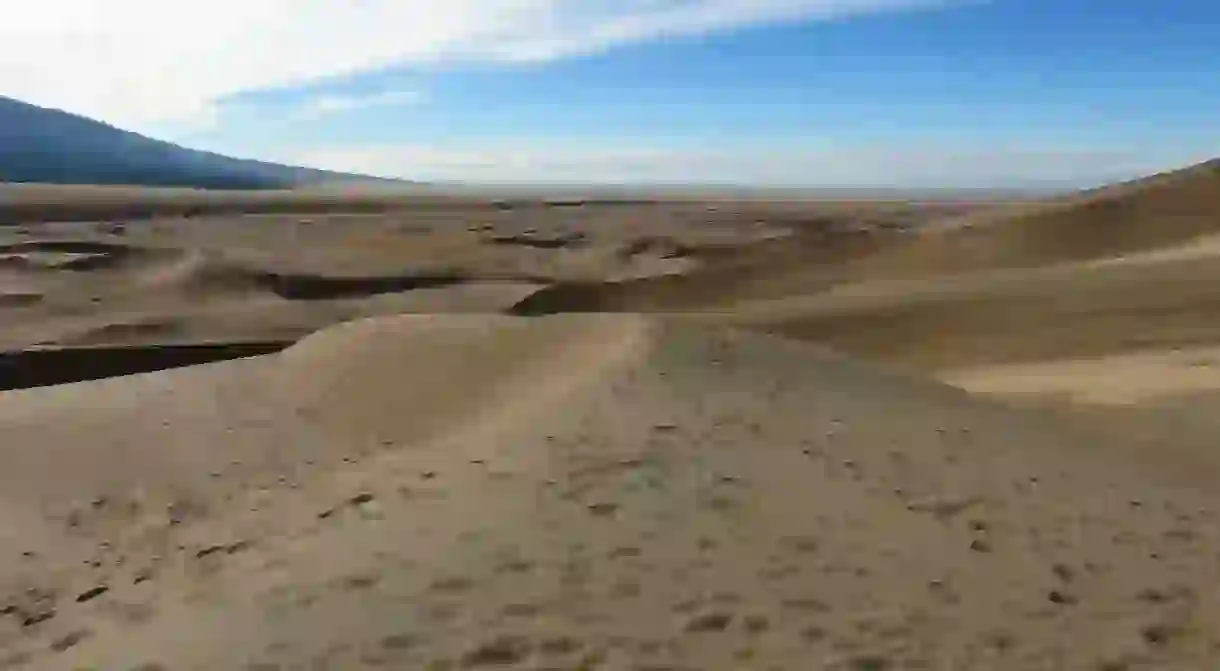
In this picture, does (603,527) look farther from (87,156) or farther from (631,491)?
(87,156)

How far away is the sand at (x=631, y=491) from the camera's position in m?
4.51

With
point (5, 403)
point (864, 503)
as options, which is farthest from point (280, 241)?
point (864, 503)

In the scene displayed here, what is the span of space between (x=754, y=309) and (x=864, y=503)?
13018mm

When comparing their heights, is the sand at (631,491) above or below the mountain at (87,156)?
below

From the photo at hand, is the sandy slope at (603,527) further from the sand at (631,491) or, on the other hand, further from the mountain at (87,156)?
the mountain at (87,156)

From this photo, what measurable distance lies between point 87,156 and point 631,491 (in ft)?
420

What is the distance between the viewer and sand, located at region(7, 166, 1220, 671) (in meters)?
4.51

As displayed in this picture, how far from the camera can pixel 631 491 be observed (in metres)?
6.16

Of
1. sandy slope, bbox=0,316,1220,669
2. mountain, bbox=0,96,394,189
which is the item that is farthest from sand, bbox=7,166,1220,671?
mountain, bbox=0,96,394,189

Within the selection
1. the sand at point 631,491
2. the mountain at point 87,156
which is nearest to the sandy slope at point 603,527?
the sand at point 631,491

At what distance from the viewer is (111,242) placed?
2817cm

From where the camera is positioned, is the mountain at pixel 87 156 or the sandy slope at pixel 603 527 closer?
the sandy slope at pixel 603 527

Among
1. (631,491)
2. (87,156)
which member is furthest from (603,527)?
(87,156)

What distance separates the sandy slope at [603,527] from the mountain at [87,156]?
94.3 meters
